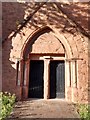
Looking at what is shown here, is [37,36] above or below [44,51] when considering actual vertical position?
above

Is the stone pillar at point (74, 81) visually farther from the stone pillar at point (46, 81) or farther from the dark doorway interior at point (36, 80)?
the dark doorway interior at point (36, 80)

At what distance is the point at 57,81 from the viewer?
42.9 ft

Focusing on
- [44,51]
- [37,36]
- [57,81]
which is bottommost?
[57,81]

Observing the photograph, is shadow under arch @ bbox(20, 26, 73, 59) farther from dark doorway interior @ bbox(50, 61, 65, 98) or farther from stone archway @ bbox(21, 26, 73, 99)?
dark doorway interior @ bbox(50, 61, 65, 98)

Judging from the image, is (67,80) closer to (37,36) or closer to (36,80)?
(36,80)

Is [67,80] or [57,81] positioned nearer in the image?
[67,80]

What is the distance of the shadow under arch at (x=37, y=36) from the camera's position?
1251cm

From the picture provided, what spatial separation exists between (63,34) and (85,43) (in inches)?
46.5

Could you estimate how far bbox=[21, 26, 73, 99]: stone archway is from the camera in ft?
41.5

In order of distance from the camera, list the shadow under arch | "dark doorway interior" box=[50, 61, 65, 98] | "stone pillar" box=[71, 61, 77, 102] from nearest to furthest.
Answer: "stone pillar" box=[71, 61, 77, 102] < the shadow under arch < "dark doorway interior" box=[50, 61, 65, 98]

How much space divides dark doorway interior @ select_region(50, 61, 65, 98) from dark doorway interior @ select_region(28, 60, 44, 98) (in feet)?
1.73

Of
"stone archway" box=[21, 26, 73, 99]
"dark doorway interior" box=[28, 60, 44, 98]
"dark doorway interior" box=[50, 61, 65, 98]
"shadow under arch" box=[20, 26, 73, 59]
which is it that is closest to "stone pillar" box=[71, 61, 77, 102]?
"stone archway" box=[21, 26, 73, 99]

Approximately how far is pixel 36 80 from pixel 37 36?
7.48ft

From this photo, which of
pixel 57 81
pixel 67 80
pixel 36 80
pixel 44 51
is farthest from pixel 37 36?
pixel 67 80
